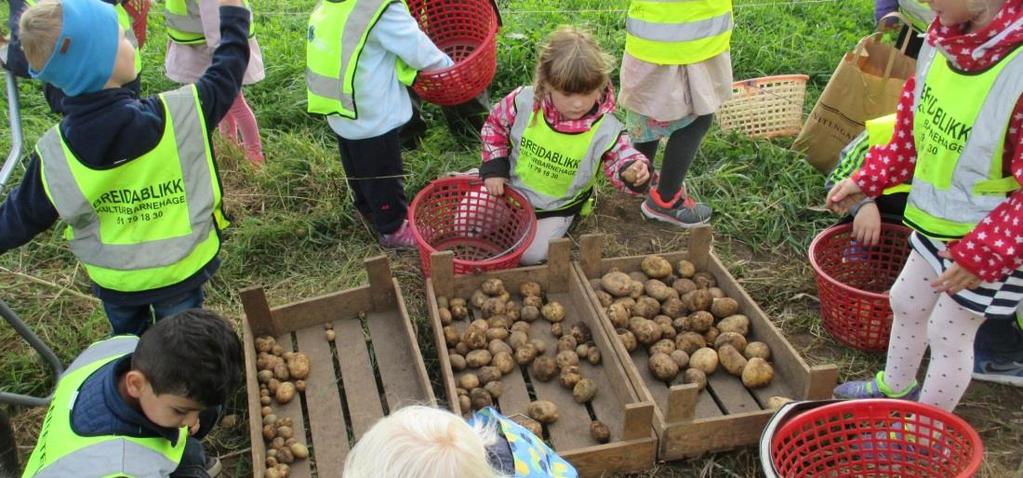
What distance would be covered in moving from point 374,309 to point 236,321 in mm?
625

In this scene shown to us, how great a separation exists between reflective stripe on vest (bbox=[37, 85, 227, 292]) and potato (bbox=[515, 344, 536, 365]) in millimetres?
1194

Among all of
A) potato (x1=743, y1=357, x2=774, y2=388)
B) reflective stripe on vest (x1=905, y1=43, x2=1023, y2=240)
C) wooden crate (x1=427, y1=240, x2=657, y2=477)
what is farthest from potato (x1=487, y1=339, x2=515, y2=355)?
reflective stripe on vest (x1=905, y1=43, x2=1023, y2=240)

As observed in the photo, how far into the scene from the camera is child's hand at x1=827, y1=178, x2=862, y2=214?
2586 millimetres

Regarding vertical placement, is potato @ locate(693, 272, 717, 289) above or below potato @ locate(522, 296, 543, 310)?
above

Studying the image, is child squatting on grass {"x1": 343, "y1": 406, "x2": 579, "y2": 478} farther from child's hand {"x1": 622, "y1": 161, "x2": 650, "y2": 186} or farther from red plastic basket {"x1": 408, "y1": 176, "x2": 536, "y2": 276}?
red plastic basket {"x1": 408, "y1": 176, "x2": 536, "y2": 276}

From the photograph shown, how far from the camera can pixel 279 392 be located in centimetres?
287

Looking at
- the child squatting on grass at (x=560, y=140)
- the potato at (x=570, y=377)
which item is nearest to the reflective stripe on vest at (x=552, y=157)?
the child squatting on grass at (x=560, y=140)

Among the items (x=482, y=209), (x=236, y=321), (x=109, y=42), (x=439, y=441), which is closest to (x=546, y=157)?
(x=482, y=209)

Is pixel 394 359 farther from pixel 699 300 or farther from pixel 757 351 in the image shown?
pixel 757 351

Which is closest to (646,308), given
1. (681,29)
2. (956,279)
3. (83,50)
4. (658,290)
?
(658,290)

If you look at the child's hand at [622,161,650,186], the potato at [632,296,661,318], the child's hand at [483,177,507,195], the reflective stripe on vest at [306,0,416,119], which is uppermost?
the reflective stripe on vest at [306,0,416,119]

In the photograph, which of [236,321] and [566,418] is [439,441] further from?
[236,321]

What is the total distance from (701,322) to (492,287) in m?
0.85

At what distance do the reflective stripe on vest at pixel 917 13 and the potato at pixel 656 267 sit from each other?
1.66m
